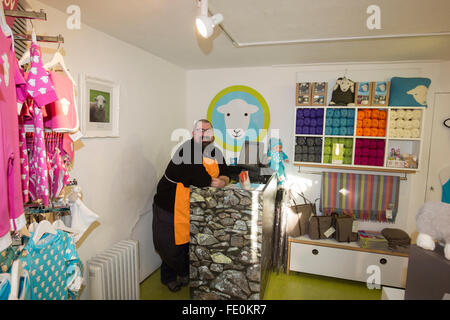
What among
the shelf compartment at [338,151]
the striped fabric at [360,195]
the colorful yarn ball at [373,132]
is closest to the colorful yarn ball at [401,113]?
the colorful yarn ball at [373,132]

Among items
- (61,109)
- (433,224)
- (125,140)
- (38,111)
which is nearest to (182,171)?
(125,140)

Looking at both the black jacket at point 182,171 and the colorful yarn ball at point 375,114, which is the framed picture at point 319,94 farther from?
the black jacket at point 182,171

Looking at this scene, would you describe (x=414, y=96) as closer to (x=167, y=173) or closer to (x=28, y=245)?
(x=167, y=173)

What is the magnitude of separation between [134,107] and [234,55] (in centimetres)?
121

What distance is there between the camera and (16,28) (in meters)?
1.34

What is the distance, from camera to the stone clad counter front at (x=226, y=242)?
2.29m

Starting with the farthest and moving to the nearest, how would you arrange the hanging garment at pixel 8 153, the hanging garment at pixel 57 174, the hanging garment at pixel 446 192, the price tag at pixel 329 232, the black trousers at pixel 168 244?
the price tag at pixel 329 232 < the hanging garment at pixel 446 192 < the black trousers at pixel 168 244 < the hanging garment at pixel 57 174 < the hanging garment at pixel 8 153

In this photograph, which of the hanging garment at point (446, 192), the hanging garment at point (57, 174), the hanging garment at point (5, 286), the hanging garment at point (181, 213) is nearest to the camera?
the hanging garment at point (5, 286)

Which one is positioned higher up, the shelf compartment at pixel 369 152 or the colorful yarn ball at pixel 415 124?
the colorful yarn ball at pixel 415 124

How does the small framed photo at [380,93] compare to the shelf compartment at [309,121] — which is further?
the shelf compartment at [309,121]

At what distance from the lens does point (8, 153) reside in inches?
40.7

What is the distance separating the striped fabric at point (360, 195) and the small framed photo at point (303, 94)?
0.92 m

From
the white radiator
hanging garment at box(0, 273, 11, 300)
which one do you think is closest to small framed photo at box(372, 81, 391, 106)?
the white radiator

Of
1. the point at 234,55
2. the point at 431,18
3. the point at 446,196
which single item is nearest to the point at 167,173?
the point at 234,55
